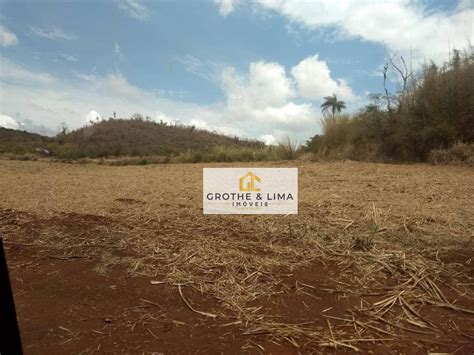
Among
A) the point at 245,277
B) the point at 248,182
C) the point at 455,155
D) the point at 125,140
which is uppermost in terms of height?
the point at 125,140

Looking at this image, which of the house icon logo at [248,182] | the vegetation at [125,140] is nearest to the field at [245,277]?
the house icon logo at [248,182]

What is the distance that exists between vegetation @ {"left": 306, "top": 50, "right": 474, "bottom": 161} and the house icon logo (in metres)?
5.73

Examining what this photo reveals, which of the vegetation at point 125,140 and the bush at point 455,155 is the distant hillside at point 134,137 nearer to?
the vegetation at point 125,140

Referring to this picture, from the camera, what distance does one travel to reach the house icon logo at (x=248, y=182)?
16.5 ft

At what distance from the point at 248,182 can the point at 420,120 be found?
6521mm

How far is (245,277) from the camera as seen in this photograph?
103 inches

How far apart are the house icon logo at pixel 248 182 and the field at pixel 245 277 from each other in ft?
2.71

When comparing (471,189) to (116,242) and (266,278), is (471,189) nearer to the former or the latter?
(266,278)

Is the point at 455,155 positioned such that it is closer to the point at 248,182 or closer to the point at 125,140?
the point at 248,182

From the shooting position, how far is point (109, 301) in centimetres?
230

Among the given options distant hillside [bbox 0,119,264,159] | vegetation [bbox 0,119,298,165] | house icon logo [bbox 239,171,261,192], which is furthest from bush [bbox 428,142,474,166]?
distant hillside [bbox 0,119,264,159]

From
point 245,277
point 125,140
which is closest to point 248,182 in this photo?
point 245,277

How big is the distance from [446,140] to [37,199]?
29.8 feet

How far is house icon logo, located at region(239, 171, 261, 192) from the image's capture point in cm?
504
